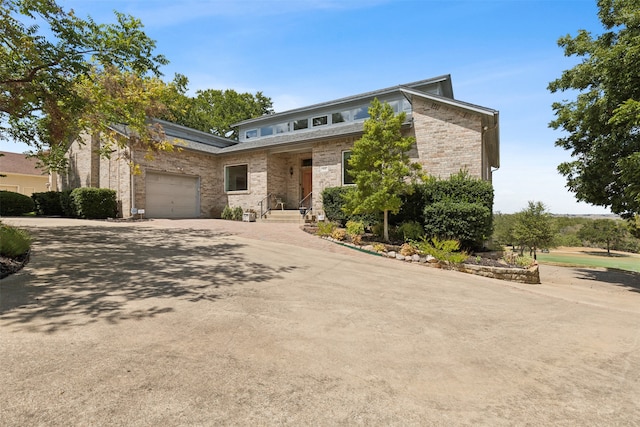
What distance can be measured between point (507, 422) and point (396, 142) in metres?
8.91

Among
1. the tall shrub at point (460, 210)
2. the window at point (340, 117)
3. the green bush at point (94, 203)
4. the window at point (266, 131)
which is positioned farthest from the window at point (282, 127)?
the tall shrub at point (460, 210)

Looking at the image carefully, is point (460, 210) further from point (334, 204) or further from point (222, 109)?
point (222, 109)

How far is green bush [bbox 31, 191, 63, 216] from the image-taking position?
1747 centimetres

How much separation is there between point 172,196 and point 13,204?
8887 millimetres

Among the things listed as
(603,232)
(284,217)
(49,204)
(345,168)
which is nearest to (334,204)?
(345,168)

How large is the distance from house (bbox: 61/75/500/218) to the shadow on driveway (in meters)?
8.06

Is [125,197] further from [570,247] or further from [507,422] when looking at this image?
[570,247]

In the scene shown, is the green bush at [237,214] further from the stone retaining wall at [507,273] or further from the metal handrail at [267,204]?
the stone retaining wall at [507,273]

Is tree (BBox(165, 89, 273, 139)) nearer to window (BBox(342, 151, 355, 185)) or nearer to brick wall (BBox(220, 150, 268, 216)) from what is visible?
brick wall (BBox(220, 150, 268, 216))

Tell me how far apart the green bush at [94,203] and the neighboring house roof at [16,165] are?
16087 mm

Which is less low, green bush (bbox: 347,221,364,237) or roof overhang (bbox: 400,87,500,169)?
roof overhang (bbox: 400,87,500,169)

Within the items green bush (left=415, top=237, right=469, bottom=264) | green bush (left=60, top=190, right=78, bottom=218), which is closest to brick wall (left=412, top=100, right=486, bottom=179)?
green bush (left=415, top=237, right=469, bottom=264)

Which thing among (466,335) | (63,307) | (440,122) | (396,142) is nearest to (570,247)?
(440,122)

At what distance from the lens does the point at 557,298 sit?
19.2ft
